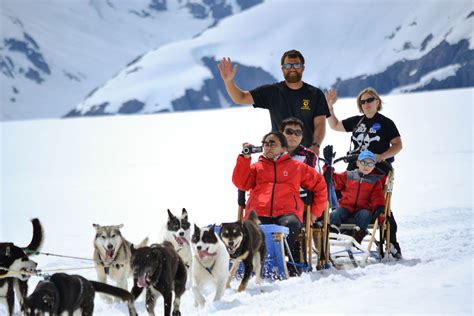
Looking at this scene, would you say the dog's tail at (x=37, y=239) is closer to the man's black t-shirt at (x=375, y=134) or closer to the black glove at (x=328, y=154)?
the black glove at (x=328, y=154)

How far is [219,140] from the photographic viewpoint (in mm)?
22781

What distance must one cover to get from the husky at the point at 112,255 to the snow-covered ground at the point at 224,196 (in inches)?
8.8

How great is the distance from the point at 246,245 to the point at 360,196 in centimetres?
180

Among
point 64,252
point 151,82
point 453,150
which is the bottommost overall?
point 64,252

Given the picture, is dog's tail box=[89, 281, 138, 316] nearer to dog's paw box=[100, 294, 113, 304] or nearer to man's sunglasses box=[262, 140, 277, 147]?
dog's paw box=[100, 294, 113, 304]

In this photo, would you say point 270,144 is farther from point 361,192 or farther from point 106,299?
point 106,299

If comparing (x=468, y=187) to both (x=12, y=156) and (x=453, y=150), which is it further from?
(x=12, y=156)

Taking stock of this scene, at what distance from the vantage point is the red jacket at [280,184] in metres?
6.20

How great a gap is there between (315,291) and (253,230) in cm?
66

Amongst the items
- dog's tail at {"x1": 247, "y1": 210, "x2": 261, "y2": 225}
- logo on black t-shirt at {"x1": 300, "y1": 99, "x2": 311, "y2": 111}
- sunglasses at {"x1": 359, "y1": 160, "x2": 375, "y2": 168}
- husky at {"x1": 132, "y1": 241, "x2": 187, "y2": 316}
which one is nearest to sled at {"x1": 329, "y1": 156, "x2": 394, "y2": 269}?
sunglasses at {"x1": 359, "y1": 160, "x2": 375, "y2": 168}

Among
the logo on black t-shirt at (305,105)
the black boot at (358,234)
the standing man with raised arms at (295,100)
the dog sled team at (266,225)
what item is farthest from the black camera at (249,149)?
the black boot at (358,234)

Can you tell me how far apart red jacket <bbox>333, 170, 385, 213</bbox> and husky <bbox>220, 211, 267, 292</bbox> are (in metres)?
1.44

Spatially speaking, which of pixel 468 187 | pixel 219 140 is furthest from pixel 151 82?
pixel 468 187

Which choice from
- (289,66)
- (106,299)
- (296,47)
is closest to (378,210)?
(289,66)
